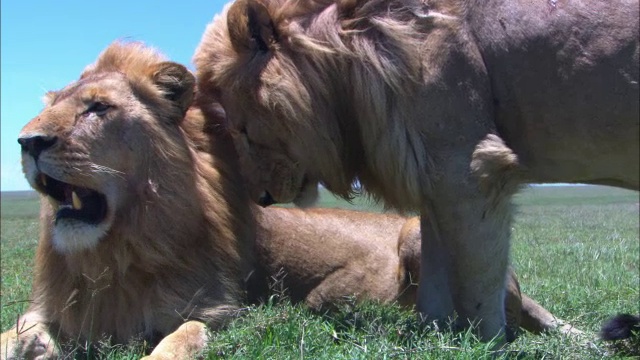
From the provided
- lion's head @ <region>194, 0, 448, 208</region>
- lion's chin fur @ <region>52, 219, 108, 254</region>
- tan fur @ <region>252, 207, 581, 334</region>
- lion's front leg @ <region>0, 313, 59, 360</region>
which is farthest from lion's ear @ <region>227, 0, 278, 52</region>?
lion's front leg @ <region>0, 313, 59, 360</region>

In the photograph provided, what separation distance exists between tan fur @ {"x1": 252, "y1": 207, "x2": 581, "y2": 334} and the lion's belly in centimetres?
101

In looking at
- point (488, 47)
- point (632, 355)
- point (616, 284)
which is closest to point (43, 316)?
point (488, 47)

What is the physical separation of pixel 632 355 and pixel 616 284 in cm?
218

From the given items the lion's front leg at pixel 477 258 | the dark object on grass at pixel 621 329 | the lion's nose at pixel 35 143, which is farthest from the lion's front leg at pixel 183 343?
the dark object on grass at pixel 621 329

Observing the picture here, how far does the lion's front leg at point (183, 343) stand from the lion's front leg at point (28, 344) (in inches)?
23.2

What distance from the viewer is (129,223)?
11.6 feet

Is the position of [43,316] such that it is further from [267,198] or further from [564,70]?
[564,70]

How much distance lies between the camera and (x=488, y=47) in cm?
312

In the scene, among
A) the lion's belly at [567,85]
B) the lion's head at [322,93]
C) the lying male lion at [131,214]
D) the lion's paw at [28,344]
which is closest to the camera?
the lion's belly at [567,85]

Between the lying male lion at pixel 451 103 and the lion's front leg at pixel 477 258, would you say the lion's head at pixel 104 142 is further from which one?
the lion's front leg at pixel 477 258

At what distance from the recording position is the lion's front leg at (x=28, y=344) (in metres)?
3.32

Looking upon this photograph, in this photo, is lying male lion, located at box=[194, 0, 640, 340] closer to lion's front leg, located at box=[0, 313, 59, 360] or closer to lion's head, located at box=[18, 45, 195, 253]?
lion's head, located at box=[18, 45, 195, 253]

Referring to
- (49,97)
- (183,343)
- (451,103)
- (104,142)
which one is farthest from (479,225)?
(49,97)

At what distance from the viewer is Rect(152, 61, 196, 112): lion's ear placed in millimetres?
3777
